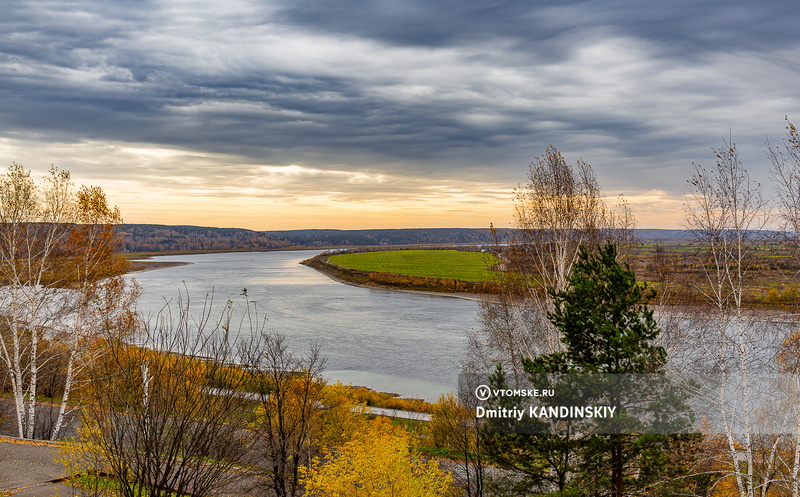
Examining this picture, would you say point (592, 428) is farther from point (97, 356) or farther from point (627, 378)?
point (97, 356)

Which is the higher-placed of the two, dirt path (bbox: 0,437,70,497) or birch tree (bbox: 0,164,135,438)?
birch tree (bbox: 0,164,135,438)

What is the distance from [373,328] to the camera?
46719mm

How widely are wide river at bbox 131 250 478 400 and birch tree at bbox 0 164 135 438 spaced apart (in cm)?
744

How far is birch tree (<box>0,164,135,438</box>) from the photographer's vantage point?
61.2ft

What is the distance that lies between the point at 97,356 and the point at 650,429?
19.2 meters

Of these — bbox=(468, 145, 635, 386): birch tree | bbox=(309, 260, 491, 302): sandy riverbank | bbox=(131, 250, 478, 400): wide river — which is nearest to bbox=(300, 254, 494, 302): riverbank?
bbox=(309, 260, 491, 302): sandy riverbank

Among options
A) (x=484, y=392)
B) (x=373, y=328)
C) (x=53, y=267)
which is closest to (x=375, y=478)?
(x=484, y=392)

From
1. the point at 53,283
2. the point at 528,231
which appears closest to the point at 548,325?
the point at 528,231

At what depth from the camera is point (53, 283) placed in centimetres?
1953

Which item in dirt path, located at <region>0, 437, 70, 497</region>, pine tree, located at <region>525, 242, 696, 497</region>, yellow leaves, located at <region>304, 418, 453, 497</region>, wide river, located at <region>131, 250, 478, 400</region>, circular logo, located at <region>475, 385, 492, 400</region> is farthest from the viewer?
wide river, located at <region>131, 250, 478, 400</region>

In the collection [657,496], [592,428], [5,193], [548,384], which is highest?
[5,193]

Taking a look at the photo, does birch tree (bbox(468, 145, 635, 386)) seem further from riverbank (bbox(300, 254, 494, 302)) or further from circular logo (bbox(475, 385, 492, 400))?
riverbank (bbox(300, 254, 494, 302))

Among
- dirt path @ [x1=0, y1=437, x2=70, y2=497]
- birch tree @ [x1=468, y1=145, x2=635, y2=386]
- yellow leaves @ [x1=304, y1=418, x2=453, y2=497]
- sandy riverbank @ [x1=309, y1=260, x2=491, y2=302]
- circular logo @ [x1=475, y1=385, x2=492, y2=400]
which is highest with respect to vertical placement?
birch tree @ [x1=468, y1=145, x2=635, y2=386]

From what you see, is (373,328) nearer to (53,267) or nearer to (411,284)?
(53,267)
